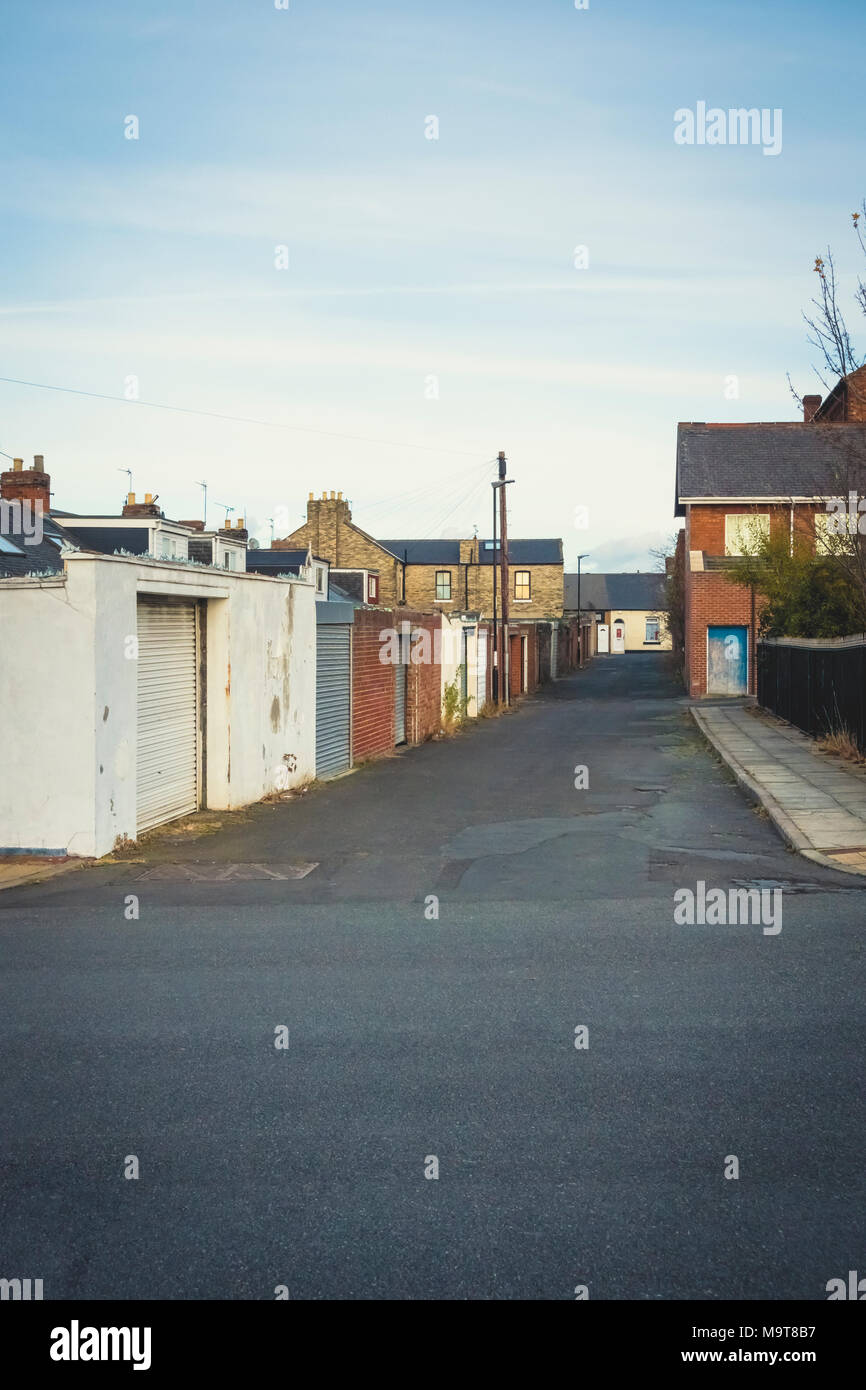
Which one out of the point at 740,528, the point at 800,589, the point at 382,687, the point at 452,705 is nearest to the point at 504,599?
the point at 740,528

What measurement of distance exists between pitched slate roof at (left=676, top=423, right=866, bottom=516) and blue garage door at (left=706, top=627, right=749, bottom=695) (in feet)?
15.7

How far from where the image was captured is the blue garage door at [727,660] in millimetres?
40188

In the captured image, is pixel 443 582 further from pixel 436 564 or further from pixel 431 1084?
pixel 431 1084

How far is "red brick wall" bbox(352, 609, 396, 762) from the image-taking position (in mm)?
20516

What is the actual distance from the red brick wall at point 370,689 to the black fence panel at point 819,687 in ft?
26.1

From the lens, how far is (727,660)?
40.3 m

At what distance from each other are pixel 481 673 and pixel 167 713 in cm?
2200

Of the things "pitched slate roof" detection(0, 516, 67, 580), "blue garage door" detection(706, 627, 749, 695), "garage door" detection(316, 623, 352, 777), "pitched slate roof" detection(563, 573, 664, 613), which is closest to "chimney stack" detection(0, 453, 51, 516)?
"pitched slate roof" detection(0, 516, 67, 580)

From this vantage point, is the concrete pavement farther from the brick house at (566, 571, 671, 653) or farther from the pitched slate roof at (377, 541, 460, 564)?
the brick house at (566, 571, 671, 653)

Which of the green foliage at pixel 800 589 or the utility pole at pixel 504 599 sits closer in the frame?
the green foliage at pixel 800 589

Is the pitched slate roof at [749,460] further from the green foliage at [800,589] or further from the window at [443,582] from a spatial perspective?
the window at [443,582]

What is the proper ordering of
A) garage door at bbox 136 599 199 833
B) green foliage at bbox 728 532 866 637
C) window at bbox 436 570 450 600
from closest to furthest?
garage door at bbox 136 599 199 833, green foliage at bbox 728 532 866 637, window at bbox 436 570 450 600

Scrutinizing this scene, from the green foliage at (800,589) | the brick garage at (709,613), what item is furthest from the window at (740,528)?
the green foliage at (800,589)

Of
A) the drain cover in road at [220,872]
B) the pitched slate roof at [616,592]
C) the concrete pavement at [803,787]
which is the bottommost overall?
the drain cover in road at [220,872]
